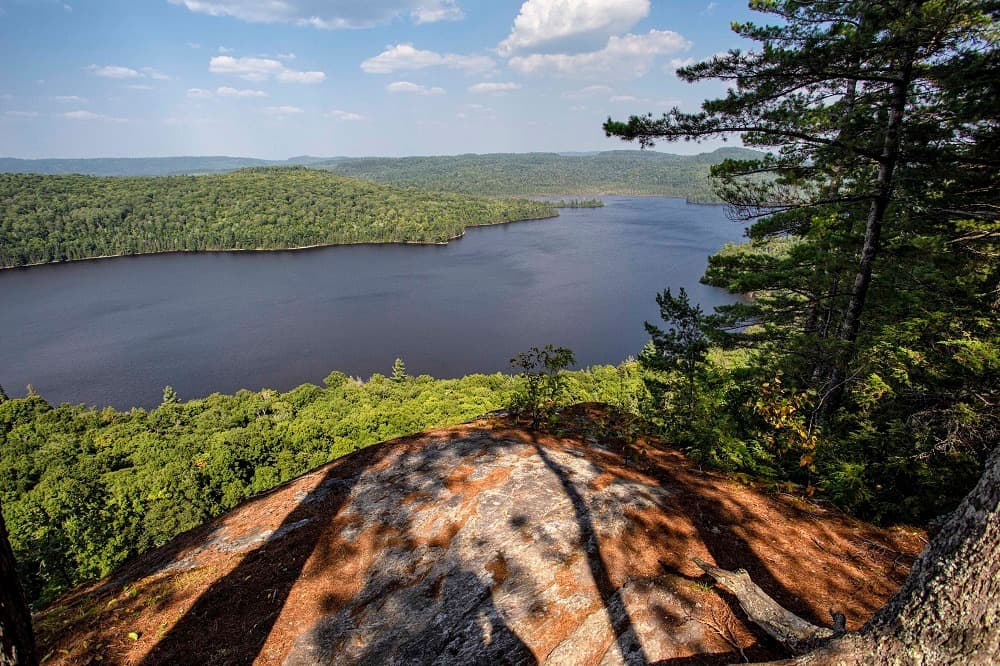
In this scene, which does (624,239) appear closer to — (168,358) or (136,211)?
(168,358)

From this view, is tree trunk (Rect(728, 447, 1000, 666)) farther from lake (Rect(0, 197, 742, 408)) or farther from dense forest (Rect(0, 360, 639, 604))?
lake (Rect(0, 197, 742, 408))

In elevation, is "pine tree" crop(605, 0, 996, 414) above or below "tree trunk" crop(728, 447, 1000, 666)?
above

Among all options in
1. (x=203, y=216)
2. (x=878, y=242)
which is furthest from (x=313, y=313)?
(x=203, y=216)

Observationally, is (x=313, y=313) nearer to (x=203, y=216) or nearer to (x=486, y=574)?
(x=486, y=574)

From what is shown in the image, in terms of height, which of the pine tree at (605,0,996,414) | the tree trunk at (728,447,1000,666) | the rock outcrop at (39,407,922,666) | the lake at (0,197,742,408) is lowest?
the lake at (0,197,742,408)

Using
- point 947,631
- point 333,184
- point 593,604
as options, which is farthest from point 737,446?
point 333,184

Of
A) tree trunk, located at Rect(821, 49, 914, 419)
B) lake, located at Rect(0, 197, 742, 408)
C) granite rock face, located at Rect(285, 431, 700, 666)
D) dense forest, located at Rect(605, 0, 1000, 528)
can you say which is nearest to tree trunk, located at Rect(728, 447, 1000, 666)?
granite rock face, located at Rect(285, 431, 700, 666)
